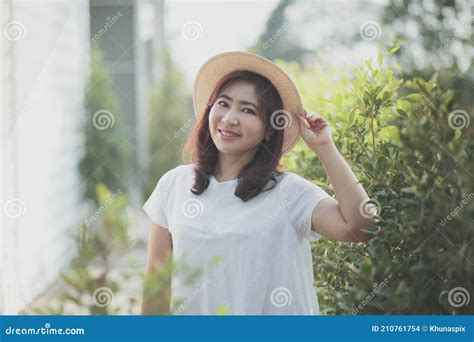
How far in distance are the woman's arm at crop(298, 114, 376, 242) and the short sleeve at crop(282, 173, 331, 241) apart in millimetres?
17

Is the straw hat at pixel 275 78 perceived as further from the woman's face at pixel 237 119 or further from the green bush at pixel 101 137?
the green bush at pixel 101 137

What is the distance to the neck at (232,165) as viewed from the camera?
73.4 inches

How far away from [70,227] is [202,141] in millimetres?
2962

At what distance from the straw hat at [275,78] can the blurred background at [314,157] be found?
23cm

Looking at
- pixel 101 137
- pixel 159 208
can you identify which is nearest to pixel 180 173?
pixel 159 208

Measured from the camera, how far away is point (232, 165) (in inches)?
73.8

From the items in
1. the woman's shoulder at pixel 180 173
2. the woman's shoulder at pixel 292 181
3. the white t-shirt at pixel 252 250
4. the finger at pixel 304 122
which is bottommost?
the white t-shirt at pixel 252 250

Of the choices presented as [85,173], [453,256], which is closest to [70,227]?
[85,173]

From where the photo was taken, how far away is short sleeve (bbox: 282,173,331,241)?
1.68 metres

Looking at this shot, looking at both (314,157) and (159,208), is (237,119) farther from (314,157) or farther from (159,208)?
(314,157)

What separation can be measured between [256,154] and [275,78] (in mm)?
242

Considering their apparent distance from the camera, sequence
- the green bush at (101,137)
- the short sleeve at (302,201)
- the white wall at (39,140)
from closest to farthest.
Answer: the short sleeve at (302,201)
the white wall at (39,140)
the green bush at (101,137)

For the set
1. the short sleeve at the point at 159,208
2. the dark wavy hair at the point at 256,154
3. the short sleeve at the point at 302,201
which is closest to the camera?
the short sleeve at the point at 302,201

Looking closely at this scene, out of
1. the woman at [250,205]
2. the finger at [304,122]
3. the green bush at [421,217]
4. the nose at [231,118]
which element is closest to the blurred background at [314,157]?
the green bush at [421,217]
